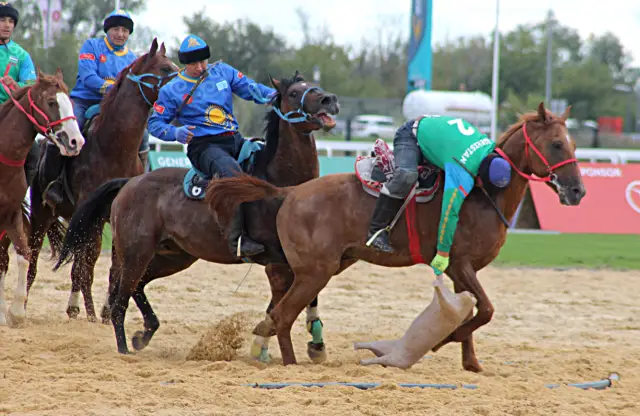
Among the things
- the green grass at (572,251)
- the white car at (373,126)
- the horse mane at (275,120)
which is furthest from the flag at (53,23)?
the horse mane at (275,120)

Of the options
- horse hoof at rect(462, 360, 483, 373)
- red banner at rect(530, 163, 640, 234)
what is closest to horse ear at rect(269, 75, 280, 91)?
horse hoof at rect(462, 360, 483, 373)

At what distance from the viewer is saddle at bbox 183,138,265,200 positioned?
658cm

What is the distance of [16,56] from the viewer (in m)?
8.18

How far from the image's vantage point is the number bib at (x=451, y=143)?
228 inches

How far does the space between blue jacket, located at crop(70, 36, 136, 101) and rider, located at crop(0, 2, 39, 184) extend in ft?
1.55

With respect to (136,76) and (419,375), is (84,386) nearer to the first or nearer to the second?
(419,375)

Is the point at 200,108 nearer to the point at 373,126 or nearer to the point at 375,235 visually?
the point at 375,235

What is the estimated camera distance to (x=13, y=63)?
8.15 meters

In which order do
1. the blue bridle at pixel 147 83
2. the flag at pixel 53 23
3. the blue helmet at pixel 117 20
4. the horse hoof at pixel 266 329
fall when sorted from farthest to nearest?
the flag at pixel 53 23 < the blue helmet at pixel 117 20 < the blue bridle at pixel 147 83 < the horse hoof at pixel 266 329

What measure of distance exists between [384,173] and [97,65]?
12.5 feet

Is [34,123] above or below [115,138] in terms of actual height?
above

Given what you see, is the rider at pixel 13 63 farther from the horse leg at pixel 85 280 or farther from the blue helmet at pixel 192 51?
the blue helmet at pixel 192 51

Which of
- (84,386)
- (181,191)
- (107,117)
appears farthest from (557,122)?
(107,117)

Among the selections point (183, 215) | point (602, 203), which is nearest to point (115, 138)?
point (183, 215)
